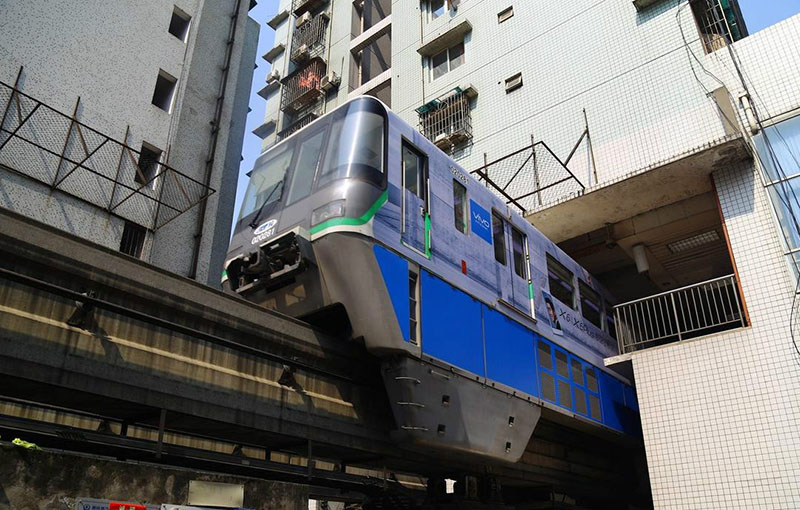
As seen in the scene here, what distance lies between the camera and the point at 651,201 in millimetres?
11266

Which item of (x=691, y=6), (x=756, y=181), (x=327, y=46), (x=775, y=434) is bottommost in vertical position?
(x=775, y=434)

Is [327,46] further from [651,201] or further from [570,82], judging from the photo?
[651,201]

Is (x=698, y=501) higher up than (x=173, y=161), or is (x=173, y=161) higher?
(x=173, y=161)

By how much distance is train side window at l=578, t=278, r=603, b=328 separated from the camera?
1153 cm

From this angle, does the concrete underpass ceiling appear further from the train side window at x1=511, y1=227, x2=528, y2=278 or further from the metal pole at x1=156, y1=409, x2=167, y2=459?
the metal pole at x1=156, y1=409, x2=167, y2=459

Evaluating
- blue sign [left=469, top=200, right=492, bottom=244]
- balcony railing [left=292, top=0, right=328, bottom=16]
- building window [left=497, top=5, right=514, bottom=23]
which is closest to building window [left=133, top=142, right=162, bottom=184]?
blue sign [left=469, top=200, right=492, bottom=244]

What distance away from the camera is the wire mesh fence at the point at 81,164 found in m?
10.6

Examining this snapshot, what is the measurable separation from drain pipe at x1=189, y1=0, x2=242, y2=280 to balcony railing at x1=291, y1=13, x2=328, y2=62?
6742mm

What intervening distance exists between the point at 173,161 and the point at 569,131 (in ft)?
27.5

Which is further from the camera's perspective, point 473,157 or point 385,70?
point 385,70

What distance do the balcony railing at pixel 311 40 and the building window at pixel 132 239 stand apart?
1277 cm

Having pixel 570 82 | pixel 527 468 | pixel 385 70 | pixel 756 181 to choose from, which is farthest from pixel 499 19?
pixel 527 468

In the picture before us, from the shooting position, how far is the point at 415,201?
24.0ft

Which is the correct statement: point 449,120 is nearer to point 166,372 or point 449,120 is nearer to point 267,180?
point 267,180
